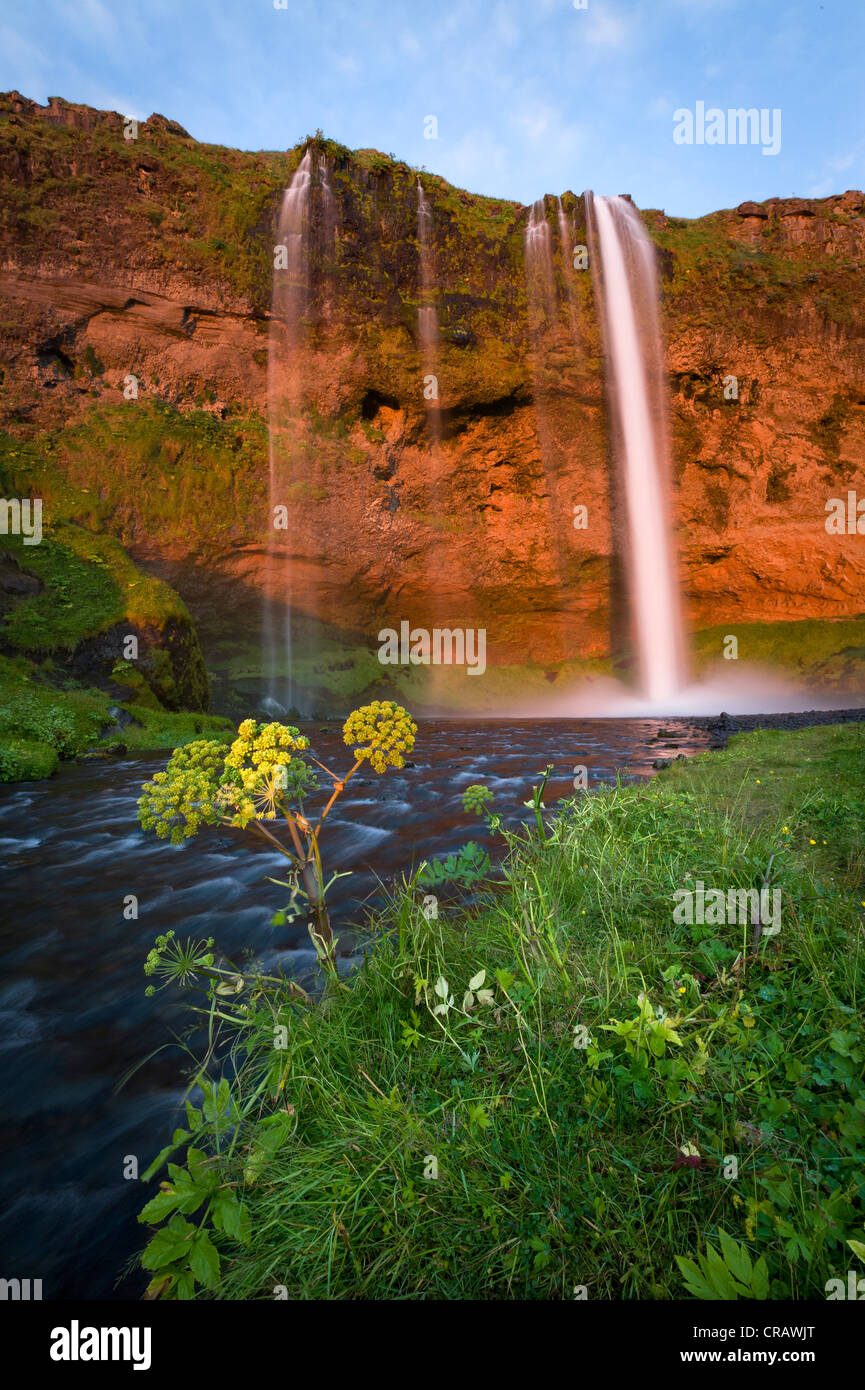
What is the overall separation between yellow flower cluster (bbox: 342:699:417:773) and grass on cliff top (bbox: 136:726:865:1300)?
85 cm

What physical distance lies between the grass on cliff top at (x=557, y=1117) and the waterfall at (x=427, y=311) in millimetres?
24879

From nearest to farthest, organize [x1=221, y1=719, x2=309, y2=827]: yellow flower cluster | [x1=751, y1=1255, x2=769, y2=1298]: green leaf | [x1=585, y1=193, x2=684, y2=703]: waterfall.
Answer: [x1=751, y1=1255, x2=769, y2=1298]: green leaf
[x1=221, y1=719, x2=309, y2=827]: yellow flower cluster
[x1=585, y1=193, x2=684, y2=703]: waterfall

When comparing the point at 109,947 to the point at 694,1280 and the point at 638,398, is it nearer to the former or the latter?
the point at 694,1280

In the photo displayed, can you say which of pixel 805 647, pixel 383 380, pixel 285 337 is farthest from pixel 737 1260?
pixel 805 647

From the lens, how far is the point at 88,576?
1694 cm

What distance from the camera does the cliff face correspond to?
72.5ft

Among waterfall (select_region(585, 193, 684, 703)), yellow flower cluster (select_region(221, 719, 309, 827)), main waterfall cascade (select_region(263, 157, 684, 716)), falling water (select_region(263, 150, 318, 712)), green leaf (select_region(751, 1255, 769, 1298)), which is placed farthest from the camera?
waterfall (select_region(585, 193, 684, 703))

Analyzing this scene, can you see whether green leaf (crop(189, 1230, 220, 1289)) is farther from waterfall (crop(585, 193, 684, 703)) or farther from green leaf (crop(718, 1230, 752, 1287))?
waterfall (crop(585, 193, 684, 703))

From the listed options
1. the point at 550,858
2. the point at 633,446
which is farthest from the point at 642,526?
the point at 550,858

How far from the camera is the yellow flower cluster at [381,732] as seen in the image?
2829 millimetres

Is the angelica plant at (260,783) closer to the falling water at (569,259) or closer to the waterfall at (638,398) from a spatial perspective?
the waterfall at (638,398)

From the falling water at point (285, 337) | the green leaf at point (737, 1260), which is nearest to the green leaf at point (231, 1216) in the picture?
the green leaf at point (737, 1260)

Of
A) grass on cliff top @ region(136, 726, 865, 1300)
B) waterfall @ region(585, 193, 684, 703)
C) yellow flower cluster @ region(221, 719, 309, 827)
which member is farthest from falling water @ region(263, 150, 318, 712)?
grass on cliff top @ region(136, 726, 865, 1300)
